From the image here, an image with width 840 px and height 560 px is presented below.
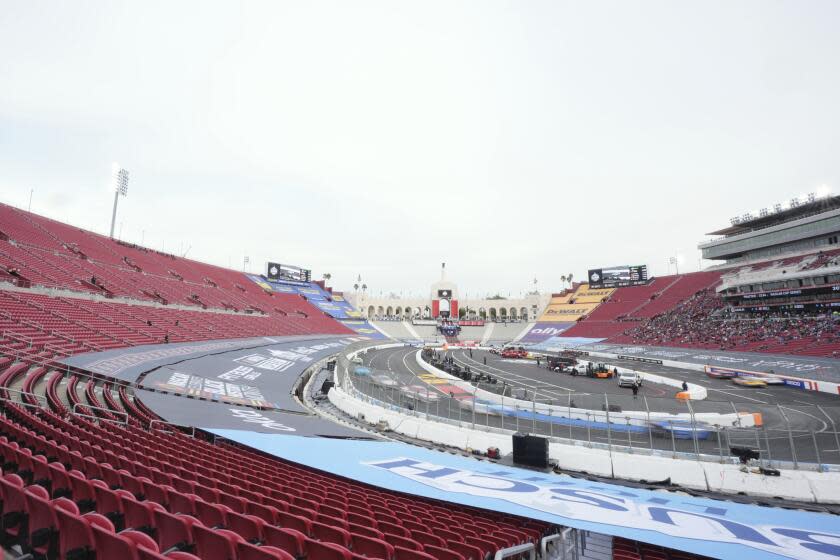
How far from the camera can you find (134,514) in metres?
4.02

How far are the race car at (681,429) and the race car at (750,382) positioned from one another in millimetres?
23466

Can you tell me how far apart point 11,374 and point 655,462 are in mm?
20106

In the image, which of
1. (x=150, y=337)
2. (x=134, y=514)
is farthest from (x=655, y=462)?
(x=150, y=337)

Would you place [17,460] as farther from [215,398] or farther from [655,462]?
[655,462]

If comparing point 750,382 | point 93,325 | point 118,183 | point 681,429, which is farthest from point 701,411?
point 118,183

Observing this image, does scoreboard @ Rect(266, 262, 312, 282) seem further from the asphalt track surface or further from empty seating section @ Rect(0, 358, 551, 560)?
empty seating section @ Rect(0, 358, 551, 560)

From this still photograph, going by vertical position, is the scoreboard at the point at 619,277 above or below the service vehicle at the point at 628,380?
above

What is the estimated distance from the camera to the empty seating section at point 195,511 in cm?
332

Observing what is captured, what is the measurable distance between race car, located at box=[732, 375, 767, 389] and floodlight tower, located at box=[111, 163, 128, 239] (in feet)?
236

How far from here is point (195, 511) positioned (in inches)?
180

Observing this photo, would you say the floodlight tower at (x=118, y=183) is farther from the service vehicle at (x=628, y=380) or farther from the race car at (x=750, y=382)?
the race car at (x=750, y=382)

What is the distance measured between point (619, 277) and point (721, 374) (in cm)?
5224

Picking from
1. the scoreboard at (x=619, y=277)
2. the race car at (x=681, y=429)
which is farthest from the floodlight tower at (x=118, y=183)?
the scoreboard at (x=619, y=277)

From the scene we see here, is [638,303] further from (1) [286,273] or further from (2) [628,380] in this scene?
(1) [286,273]
